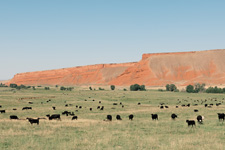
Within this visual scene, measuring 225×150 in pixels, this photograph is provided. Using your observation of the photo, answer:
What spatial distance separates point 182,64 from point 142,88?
89.1m

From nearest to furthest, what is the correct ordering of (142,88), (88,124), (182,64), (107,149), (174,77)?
(107,149) → (88,124) → (142,88) → (174,77) → (182,64)

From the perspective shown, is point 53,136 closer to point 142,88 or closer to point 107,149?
point 107,149

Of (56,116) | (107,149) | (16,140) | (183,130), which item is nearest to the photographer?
(107,149)

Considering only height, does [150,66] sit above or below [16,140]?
above

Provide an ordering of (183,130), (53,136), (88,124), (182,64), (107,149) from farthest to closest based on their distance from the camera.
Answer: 1. (182,64)
2. (88,124)
3. (183,130)
4. (53,136)
5. (107,149)

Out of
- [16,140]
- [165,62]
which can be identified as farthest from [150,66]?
[16,140]

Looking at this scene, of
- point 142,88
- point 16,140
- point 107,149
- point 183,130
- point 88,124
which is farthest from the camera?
point 142,88

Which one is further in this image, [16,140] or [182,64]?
[182,64]

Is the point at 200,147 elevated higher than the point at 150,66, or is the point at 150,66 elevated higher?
the point at 150,66

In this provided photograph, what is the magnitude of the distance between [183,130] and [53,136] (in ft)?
32.5

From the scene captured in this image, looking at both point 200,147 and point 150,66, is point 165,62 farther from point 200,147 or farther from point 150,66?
point 200,147

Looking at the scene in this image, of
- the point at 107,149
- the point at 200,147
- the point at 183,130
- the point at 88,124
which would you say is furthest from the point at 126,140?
the point at 88,124

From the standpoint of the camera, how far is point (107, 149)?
45.6ft

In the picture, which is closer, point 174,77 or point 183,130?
point 183,130
